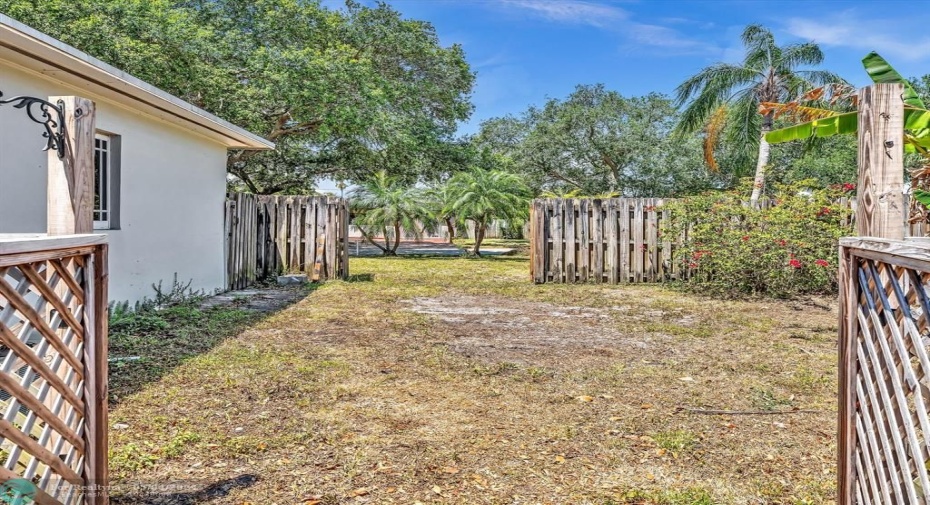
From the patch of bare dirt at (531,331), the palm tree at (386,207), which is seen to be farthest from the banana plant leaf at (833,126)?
the palm tree at (386,207)

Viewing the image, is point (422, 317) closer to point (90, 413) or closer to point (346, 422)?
point (346, 422)

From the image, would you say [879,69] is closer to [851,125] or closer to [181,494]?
[851,125]

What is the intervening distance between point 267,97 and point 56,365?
42.7 feet

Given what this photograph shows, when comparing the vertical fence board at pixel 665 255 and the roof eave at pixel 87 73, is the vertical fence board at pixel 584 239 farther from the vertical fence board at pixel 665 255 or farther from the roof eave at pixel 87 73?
the roof eave at pixel 87 73

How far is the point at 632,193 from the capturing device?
22734 millimetres

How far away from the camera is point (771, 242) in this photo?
26.6ft

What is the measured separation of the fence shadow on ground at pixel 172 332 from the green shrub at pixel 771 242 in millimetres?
6386

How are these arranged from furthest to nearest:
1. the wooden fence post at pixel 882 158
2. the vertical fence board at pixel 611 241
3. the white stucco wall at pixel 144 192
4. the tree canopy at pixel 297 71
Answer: the tree canopy at pixel 297 71 < the vertical fence board at pixel 611 241 < the white stucco wall at pixel 144 192 < the wooden fence post at pixel 882 158

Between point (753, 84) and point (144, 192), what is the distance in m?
14.1

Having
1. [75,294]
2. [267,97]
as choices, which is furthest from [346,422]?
[267,97]

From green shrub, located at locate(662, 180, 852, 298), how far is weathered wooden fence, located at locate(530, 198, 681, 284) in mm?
1077

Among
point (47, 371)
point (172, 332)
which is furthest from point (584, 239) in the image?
point (47, 371)

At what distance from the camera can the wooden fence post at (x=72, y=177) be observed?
2.10 meters

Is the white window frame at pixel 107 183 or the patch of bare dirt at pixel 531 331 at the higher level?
the white window frame at pixel 107 183
